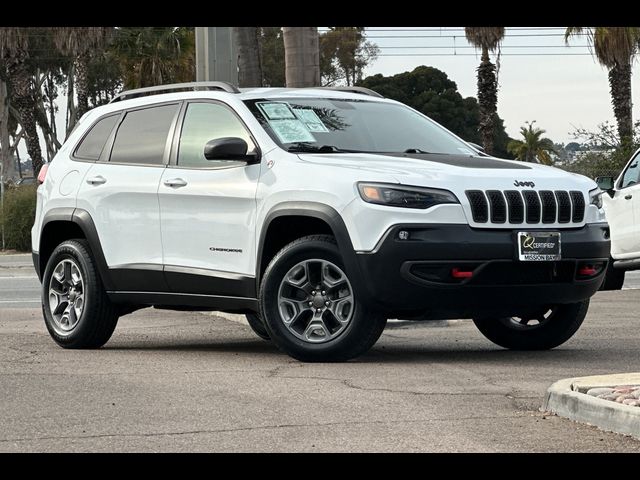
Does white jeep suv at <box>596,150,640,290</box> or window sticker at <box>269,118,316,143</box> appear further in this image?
white jeep suv at <box>596,150,640,290</box>

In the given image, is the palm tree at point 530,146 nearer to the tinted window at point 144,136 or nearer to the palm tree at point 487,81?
the palm tree at point 487,81

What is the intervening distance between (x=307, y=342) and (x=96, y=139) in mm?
2942

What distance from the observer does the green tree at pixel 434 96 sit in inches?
2953

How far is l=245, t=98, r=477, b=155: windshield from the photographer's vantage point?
10.2 metres

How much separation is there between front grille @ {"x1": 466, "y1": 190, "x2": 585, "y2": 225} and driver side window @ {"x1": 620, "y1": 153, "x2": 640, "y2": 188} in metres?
6.86

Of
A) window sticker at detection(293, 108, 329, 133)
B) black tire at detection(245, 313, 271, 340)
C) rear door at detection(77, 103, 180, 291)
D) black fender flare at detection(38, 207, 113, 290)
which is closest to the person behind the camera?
window sticker at detection(293, 108, 329, 133)

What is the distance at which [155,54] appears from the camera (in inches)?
2030

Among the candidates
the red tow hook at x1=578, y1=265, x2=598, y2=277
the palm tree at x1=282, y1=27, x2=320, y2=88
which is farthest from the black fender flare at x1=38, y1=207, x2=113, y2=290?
the palm tree at x1=282, y1=27, x2=320, y2=88

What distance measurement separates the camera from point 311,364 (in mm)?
9703

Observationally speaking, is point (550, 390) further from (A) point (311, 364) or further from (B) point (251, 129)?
(B) point (251, 129)

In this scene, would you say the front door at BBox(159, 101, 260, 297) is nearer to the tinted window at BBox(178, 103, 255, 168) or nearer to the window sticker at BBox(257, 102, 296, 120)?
the tinted window at BBox(178, 103, 255, 168)
